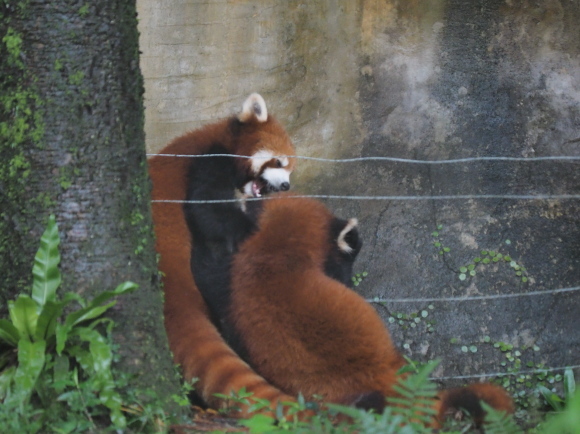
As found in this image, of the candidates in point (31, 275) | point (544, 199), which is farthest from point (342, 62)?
point (31, 275)

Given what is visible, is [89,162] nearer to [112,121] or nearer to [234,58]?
[112,121]

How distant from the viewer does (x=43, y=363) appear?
311 centimetres

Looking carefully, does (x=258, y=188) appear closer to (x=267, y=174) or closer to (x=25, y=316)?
(x=267, y=174)

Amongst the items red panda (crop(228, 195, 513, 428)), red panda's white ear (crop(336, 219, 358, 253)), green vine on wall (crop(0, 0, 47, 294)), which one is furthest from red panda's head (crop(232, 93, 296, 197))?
green vine on wall (crop(0, 0, 47, 294))

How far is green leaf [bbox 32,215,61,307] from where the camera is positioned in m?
3.21

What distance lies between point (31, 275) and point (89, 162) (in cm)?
55

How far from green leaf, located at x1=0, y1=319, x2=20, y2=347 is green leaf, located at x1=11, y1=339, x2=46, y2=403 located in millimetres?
49

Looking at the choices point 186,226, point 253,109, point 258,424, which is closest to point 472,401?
point 258,424

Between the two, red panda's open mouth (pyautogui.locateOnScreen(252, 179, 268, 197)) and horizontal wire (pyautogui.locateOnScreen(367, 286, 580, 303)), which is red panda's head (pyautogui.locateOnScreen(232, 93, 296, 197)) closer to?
red panda's open mouth (pyautogui.locateOnScreen(252, 179, 268, 197))

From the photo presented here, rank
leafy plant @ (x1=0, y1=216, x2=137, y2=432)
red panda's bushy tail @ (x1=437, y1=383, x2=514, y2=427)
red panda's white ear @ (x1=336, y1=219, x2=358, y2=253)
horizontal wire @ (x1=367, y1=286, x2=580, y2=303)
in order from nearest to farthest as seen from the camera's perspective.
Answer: leafy plant @ (x1=0, y1=216, x2=137, y2=432)
red panda's bushy tail @ (x1=437, y1=383, x2=514, y2=427)
red panda's white ear @ (x1=336, y1=219, x2=358, y2=253)
horizontal wire @ (x1=367, y1=286, x2=580, y2=303)

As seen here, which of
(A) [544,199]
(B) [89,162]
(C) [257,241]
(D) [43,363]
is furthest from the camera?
(A) [544,199]

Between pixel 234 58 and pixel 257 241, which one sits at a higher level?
pixel 234 58

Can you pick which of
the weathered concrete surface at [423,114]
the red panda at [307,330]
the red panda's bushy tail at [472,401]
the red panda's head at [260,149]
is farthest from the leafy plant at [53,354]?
the weathered concrete surface at [423,114]

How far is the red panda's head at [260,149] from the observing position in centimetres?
543
